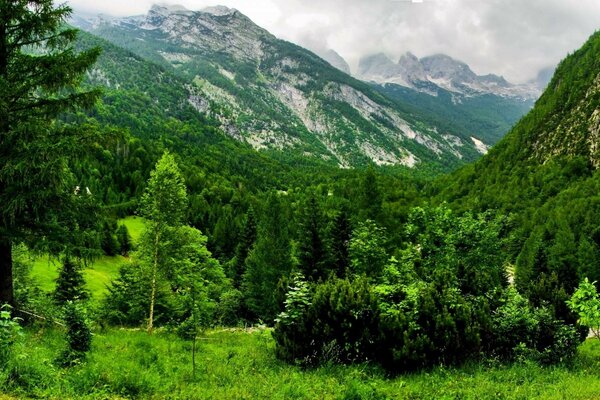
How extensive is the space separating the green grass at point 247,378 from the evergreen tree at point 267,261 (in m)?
25.1

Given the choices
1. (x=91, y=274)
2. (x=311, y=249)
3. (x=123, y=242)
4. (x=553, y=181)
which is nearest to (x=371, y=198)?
(x=311, y=249)

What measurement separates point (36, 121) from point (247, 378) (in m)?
9.89

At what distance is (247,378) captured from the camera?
11.4 m

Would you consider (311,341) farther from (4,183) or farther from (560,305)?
(4,183)

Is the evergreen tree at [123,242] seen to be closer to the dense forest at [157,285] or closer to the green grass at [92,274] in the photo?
the green grass at [92,274]

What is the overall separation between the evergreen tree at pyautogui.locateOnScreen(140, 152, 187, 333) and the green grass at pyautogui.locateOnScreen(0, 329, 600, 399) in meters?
9.19

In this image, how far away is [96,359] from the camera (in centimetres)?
1130

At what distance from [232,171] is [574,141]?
426 ft

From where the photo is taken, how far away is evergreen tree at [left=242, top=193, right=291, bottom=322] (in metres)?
39.2

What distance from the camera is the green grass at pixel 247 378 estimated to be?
9.23 m

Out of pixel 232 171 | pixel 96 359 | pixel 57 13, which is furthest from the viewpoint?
pixel 232 171

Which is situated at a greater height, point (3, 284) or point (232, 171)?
point (232, 171)

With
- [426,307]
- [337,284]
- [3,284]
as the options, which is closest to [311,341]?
[337,284]

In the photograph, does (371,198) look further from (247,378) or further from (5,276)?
(5,276)
